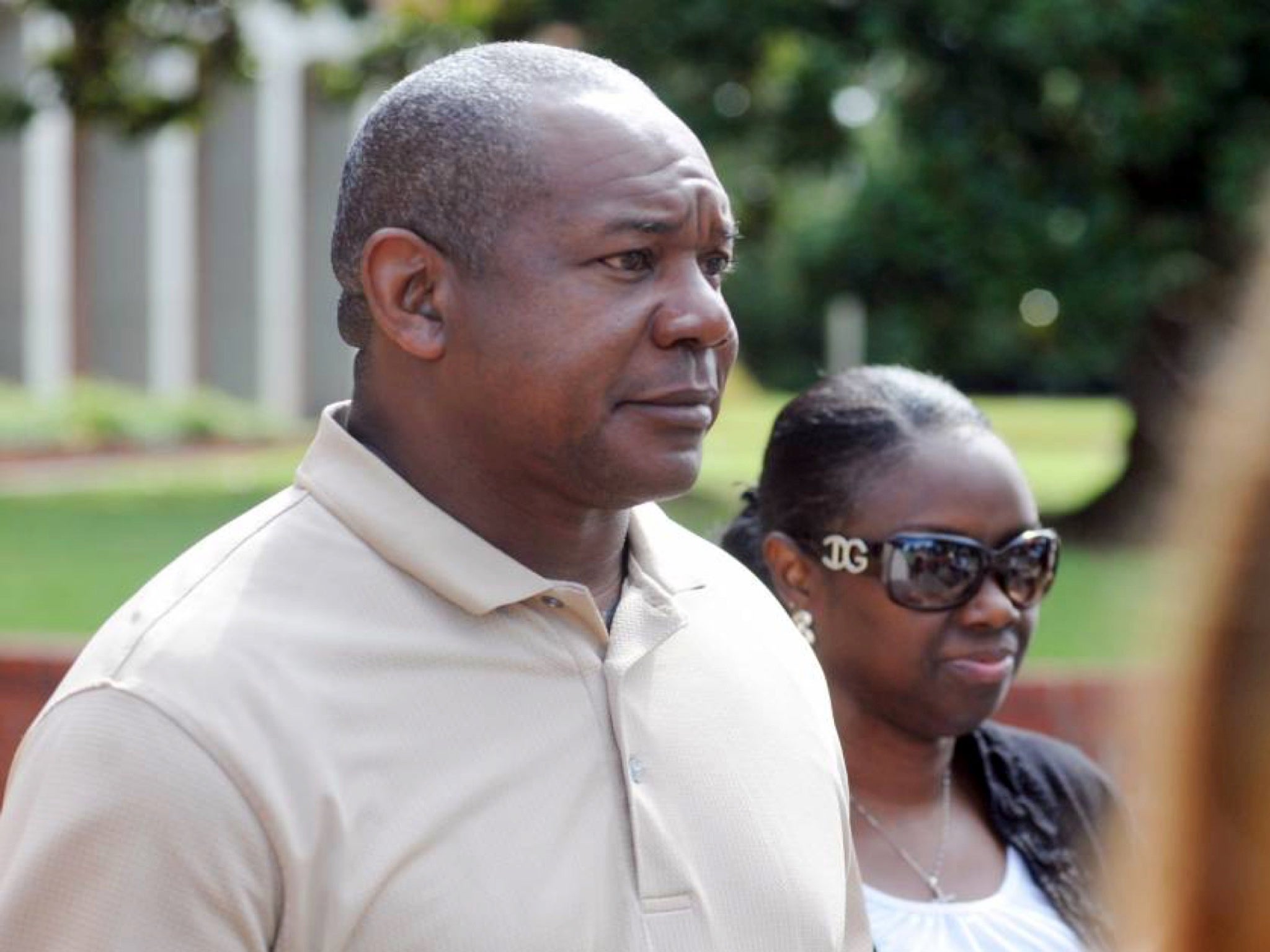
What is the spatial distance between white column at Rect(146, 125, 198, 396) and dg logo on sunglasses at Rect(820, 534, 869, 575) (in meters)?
29.2

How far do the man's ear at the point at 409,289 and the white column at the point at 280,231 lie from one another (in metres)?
32.2

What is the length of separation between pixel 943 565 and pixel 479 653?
147 cm

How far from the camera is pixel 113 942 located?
2.02 m

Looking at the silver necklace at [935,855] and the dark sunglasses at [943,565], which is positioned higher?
the dark sunglasses at [943,565]

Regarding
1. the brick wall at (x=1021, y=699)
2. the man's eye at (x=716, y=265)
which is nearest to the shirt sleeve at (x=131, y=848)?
the man's eye at (x=716, y=265)

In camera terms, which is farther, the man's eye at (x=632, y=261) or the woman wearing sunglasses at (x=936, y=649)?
the woman wearing sunglasses at (x=936, y=649)

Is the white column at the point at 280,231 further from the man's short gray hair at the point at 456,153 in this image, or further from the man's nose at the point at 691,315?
the man's nose at the point at 691,315

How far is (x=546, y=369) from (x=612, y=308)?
0.11 m

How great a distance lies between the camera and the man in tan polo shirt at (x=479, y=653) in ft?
6.70

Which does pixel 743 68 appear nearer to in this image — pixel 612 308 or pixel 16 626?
pixel 16 626

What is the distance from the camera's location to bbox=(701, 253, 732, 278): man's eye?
2.55 meters

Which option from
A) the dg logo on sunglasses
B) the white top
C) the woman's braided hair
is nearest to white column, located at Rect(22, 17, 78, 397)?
the woman's braided hair

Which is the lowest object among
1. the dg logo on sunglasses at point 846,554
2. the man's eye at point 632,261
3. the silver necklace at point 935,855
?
the silver necklace at point 935,855

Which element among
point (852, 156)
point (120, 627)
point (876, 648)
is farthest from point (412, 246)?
point (852, 156)
